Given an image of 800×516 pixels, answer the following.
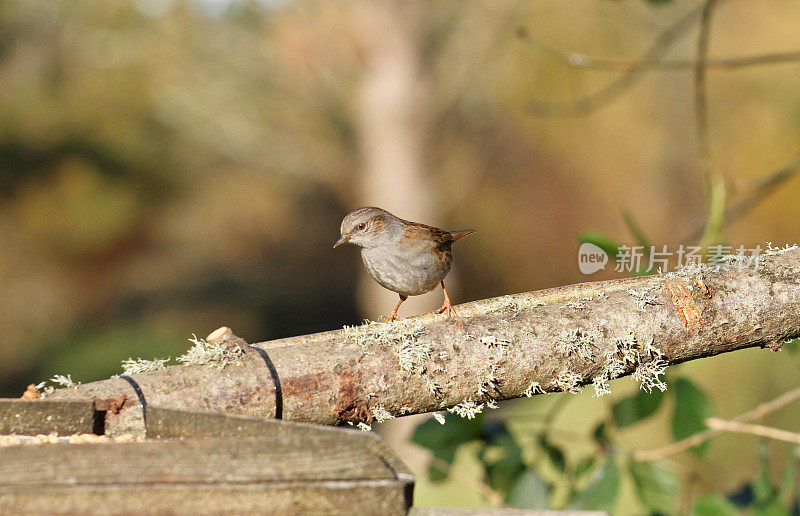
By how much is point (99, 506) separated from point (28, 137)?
440 inches

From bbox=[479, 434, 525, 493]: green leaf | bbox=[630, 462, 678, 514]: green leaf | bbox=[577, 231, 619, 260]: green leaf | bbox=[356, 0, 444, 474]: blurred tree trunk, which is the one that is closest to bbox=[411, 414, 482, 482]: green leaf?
bbox=[479, 434, 525, 493]: green leaf

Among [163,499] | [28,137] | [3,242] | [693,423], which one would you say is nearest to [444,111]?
[28,137]

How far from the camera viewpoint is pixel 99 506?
3.59 ft

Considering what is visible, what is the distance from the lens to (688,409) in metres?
2.67

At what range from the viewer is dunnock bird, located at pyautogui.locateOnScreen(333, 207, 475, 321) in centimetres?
302

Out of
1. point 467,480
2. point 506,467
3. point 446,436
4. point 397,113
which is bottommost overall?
point 467,480

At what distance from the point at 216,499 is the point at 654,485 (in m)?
2.12

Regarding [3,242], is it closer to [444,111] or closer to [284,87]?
[284,87]

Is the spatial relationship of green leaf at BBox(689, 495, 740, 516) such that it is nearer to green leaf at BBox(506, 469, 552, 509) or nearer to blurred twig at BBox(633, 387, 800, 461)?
blurred twig at BBox(633, 387, 800, 461)

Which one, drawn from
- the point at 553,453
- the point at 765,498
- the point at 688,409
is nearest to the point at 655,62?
the point at 688,409

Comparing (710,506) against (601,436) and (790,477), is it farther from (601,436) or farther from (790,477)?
(601,436)

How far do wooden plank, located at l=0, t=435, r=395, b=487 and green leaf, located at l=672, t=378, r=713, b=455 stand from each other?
5.94 feet

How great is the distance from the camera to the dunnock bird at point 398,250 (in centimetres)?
302

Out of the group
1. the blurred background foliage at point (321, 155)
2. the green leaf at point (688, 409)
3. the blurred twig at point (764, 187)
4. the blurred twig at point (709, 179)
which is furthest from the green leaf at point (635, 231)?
the blurred background foliage at point (321, 155)
